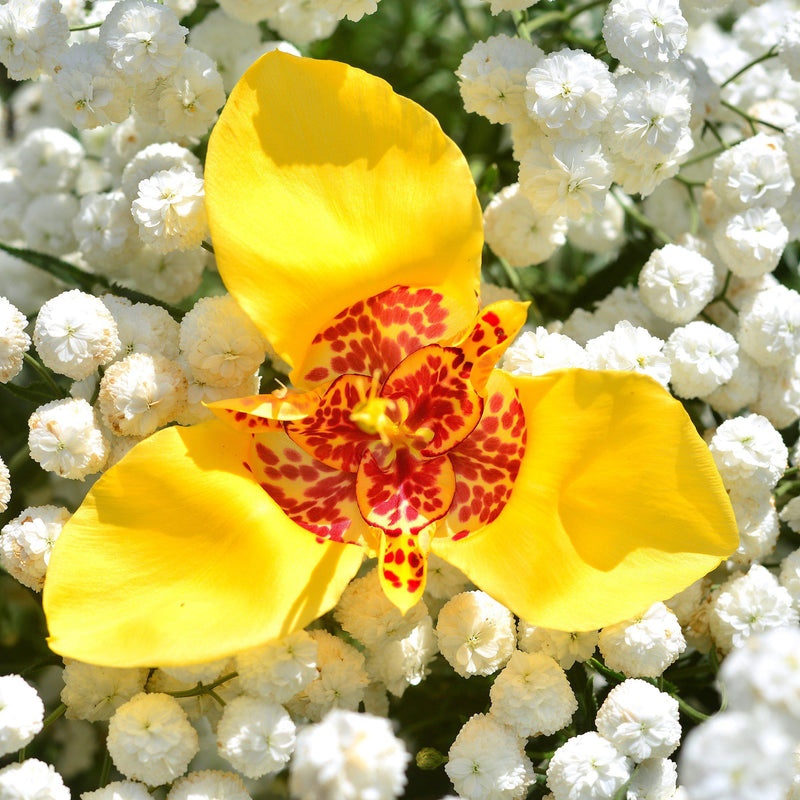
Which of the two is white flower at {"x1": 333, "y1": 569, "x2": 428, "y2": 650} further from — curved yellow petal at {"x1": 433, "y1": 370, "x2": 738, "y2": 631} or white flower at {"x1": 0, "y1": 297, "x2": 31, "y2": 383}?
white flower at {"x1": 0, "y1": 297, "x2": 31, "y2": 383}

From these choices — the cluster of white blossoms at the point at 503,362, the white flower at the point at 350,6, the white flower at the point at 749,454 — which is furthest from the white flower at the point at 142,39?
the white flower at the point at 749,454

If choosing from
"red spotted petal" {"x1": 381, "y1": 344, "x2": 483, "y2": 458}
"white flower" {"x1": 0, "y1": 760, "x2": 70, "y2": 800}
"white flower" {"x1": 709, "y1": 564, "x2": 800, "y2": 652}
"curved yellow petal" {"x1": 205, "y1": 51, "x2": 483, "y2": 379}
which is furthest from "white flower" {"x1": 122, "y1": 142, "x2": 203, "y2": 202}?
"white flower" {"x1": 709, "y1": 564, "x2": 800, "y2": 652}

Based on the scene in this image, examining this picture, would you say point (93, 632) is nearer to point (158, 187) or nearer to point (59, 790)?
point (59, 790)

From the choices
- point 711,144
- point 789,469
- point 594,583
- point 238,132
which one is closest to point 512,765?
point 594,583

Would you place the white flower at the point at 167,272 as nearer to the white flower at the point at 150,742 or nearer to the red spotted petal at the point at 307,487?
the red spotted petal at the point at 307,487

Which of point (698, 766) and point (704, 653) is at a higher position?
point (698, 766)

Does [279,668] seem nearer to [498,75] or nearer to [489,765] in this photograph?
[489,765]

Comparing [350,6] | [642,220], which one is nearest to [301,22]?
[350,6]
